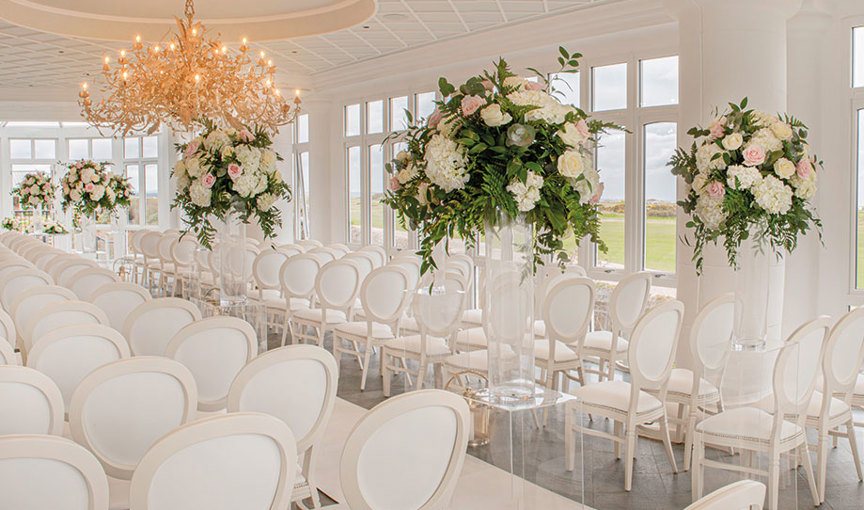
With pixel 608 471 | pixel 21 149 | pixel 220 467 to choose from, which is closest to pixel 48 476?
pixel 220 467

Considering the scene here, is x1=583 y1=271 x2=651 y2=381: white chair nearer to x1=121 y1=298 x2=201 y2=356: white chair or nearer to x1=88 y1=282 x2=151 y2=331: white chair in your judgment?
x1=121 y1=298 x2=201 y2=356: white chair

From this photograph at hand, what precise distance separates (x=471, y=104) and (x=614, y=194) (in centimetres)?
599

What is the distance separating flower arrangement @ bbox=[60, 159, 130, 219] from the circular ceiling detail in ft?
9.47

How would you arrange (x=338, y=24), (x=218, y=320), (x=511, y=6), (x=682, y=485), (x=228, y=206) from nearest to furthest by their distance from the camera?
(x=218, y=320), (x=682, y=485), (x=228, y=206), (x=511, y=6), (x=338, y=24)

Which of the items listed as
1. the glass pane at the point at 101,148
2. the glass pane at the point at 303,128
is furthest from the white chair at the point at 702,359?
the glass pane at the point at 101,148

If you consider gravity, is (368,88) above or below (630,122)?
above

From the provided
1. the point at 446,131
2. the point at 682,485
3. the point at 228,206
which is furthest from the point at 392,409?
the point at 228,206

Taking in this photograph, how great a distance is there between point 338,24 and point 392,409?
753 cm

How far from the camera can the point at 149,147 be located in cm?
1862

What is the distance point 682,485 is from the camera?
13.7ft

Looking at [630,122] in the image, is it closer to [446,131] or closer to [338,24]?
[338,24]

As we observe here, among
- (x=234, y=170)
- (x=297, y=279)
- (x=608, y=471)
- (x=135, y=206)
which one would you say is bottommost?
(x=608, y=471)

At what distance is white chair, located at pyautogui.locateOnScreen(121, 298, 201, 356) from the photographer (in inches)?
170

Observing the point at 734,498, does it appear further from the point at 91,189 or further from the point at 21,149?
the point at 21,149
